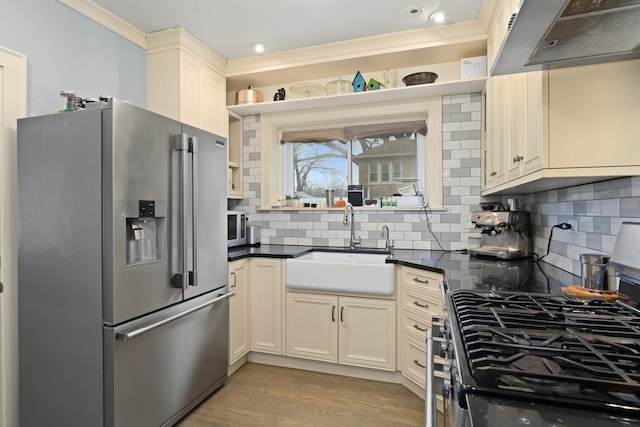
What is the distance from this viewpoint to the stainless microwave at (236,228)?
3047 millimetres

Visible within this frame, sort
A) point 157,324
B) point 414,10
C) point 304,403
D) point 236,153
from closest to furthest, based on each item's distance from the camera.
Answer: point 157,324 → point 304,403 → point 414,10 → point 236,153

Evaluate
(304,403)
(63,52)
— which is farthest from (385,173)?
(63,52)

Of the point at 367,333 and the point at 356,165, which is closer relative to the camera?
the point at 367,333

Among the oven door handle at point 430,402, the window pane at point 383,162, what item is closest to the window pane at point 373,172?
the window pane at point 383,162

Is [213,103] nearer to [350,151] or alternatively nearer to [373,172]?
[350,151]

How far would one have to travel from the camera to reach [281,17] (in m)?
2.46

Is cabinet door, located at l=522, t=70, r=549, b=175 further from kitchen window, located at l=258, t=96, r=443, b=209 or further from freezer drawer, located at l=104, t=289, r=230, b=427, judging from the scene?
freezer drawer, located at l=104, t=289, r=230, b=427

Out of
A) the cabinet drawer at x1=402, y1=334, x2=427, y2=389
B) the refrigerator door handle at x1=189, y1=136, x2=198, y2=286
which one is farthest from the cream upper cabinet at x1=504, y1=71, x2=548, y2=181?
the refrigerator door handle at x1=189, y1=136, x2=198, y2=286

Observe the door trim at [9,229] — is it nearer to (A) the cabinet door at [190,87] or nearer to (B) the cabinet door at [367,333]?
(A) the cabinet door at [190,87]

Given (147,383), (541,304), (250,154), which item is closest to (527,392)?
(541,304)

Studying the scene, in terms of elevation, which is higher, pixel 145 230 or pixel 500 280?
pixel 145 230

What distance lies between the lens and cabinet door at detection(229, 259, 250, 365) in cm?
258

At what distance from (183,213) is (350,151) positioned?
1918 mm

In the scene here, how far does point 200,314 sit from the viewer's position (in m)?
2.13
